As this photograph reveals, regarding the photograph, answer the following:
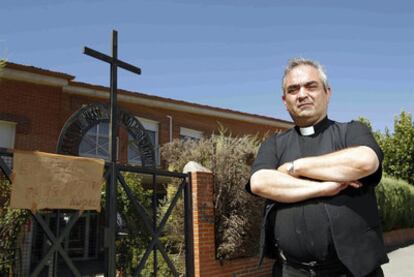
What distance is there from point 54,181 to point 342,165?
2.91 metres

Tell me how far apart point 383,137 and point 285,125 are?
598cm

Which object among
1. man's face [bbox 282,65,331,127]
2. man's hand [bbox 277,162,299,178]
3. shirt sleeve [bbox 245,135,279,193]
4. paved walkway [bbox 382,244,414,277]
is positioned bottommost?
paved walkway [bbox 382,244,414,277]

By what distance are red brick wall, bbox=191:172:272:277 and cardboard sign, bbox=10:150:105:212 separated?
2.49 meters

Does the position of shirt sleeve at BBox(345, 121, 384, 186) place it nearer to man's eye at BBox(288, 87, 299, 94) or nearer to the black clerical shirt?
the black clerical shirt

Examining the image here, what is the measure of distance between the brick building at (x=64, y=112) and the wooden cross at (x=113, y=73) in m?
8.37

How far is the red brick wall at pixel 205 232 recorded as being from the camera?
6367 millimetres

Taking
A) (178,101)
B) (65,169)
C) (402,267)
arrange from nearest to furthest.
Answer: (65,169) → (402,267) → (178,101)

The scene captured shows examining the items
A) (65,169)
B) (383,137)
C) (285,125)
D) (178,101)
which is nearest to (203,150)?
(65,169)

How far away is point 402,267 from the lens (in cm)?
978

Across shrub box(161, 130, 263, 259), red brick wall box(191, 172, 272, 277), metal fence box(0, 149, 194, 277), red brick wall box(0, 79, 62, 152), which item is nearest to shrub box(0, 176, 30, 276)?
metal fence box(0, 149, 194, 277)

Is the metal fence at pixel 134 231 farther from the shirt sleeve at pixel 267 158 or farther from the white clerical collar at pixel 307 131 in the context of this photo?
the white clerical collar at pixel 307 131

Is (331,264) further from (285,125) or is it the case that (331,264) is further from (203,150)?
(285,125)

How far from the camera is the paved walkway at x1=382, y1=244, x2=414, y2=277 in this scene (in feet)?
29.3

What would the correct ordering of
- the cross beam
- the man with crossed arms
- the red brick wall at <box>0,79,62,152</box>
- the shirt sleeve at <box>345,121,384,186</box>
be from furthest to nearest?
the red brick wall at <box>0,79,62,152</box> → the cross beam → the shirt sleeve at <box>345,121,384,186</box> → the man with crossed arms
